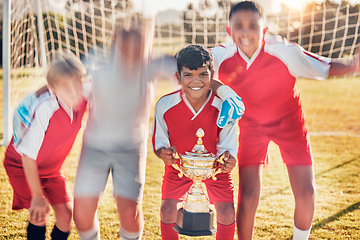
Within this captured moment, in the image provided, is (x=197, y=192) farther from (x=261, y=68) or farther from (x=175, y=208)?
(x=261, y=68)

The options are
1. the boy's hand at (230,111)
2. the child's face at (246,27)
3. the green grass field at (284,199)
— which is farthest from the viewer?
the green grass field at (284,199)

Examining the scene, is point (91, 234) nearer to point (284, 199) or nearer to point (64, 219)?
point (64, 219)

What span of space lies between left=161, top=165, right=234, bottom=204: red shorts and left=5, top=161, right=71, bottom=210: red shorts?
60 cm

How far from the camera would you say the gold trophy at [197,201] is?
6.32ft

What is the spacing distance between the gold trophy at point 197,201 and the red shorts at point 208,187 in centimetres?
21

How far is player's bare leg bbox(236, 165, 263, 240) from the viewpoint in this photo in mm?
2330

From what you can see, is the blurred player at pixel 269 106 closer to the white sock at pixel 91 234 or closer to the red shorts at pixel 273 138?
the red shorts at pixel 273 138

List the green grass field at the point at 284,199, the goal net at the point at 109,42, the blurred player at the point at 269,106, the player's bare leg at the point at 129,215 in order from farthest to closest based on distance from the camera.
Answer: the goal net at the point at 109,42 → the green grass field at the point at 284,199 → the blurred player at the point at 269,106 → the player's bare leg at the point at 129,215

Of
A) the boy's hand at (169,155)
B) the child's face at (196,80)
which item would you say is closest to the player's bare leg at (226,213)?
the boy's hand at (169,155)

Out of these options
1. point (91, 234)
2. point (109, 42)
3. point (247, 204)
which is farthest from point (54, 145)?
point (109, 42)

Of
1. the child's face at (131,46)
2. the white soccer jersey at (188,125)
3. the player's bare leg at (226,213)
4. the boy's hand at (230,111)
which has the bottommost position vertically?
the player's bare leg at (226,213)

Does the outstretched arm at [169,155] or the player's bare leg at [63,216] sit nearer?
the outstretched arm at [169,155]

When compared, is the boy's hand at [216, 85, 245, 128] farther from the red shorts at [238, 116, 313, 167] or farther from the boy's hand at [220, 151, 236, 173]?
the red shorts at [238, 116, 313, 167]

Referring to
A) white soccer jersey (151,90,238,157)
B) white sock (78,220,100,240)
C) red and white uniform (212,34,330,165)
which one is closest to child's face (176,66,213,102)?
white soccer jersey (151,90,238,157)
